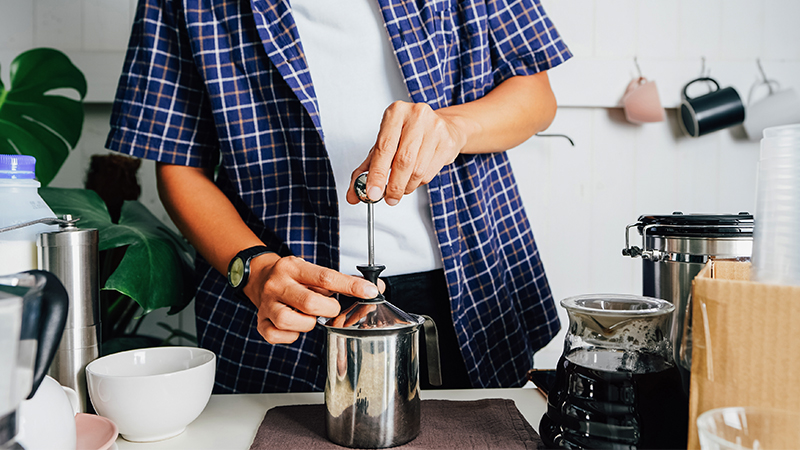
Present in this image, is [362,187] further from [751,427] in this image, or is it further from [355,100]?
[751,427]

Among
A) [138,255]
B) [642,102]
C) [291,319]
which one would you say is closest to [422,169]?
[291,319]

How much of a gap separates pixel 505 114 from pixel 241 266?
0.50 metres

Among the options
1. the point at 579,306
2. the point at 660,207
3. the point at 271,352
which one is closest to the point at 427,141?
the point at 579,306

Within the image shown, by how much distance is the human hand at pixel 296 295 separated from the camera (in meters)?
0.65

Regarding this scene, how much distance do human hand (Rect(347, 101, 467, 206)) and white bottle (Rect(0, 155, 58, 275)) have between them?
385 millimetres

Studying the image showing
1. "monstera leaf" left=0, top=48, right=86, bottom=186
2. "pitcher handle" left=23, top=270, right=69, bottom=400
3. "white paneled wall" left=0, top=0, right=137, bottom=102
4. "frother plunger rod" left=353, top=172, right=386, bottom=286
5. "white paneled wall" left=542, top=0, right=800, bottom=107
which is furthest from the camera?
"white paneled wall" left=542, top=0, right=800, bottom=107

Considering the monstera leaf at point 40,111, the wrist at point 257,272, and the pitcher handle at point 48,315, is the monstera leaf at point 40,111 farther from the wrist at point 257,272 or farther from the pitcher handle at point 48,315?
the pitcher handle at point 48,315

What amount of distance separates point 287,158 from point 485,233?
0.39 meters

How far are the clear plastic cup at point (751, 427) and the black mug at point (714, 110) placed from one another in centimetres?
145

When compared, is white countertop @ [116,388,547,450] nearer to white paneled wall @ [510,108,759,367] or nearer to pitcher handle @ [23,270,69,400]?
pitcher handle @ [23,270,69,400]

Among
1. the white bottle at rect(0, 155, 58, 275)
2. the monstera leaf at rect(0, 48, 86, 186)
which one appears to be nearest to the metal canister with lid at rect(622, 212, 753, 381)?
the white bottle at rect(0, 155, 58, 275)

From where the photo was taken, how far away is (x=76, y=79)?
1316 millimetres

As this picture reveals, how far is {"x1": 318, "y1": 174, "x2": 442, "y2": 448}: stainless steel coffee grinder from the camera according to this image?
582 mm

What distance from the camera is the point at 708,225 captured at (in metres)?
0.62
